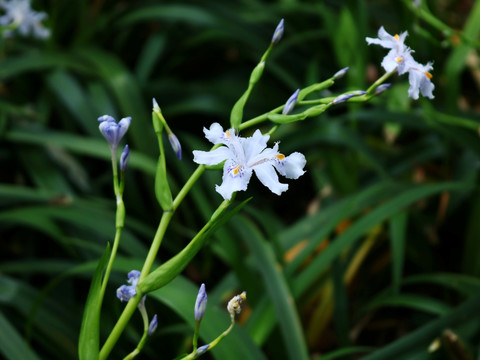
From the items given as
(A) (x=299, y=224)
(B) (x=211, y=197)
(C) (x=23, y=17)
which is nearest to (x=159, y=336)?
(A) (x=299, y=224)

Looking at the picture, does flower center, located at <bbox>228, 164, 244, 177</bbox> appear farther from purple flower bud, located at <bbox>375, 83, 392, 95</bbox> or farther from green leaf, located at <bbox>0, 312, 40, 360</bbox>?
green leaf, located at <bbox>0, 312, 40, 360</bbox>

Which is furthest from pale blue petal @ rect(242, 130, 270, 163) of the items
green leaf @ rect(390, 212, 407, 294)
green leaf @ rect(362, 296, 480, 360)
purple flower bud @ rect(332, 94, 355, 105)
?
green leaf @ rect(390, 212, 407, 294)

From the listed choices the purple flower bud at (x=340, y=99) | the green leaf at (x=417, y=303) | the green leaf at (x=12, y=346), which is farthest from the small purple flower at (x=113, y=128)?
the green leaf at (x=417, y=303)

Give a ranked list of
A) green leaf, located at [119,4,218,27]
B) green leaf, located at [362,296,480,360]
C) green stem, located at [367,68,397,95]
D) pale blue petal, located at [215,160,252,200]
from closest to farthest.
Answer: pale blue petal, located at [215,160,252,200] < green stem, located at [367,68,397,95] < green leaf, located at [362,296,480,360] < green leaf, located at [119,4,218,27]

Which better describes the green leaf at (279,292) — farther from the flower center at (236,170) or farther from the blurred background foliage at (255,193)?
the flower center at (236,170)

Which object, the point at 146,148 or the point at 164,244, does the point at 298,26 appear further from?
the point at 164,244

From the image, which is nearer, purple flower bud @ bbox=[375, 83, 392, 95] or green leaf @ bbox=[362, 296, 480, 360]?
purple flower bud @ bbox=[375, 83, 392, 95]
